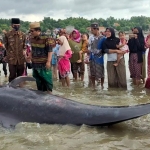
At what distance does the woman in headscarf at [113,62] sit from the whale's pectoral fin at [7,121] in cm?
512

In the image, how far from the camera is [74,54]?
13141 mm

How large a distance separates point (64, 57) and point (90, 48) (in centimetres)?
98

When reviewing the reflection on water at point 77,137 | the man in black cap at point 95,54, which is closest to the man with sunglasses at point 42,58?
the reflection on water at point 77,137

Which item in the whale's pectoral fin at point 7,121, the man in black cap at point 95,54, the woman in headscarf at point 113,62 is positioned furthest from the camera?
the man in black cap at point 95,54

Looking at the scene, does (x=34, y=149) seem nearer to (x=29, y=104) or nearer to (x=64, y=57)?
(x=29, y=104)

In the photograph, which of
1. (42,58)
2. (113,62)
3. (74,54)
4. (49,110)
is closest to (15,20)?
(42,58)

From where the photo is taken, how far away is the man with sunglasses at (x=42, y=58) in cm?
829

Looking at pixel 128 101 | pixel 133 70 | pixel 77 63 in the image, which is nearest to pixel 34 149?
pixel 128 101

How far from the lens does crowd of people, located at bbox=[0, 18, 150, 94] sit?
27.6 feet

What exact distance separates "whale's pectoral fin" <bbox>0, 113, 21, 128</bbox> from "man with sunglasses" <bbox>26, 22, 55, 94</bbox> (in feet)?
7.15

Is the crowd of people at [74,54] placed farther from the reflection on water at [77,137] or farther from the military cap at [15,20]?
the reflection on water at [77,137]

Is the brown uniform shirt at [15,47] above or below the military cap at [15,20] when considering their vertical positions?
below

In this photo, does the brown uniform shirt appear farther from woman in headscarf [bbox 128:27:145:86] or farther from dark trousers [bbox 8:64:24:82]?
woman in headscarf [bbox 128:27:145:86]

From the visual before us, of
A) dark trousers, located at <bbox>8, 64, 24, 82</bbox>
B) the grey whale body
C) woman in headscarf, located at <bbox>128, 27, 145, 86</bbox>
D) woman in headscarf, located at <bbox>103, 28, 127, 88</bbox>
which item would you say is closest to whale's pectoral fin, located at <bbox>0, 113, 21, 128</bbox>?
the grey whale body
